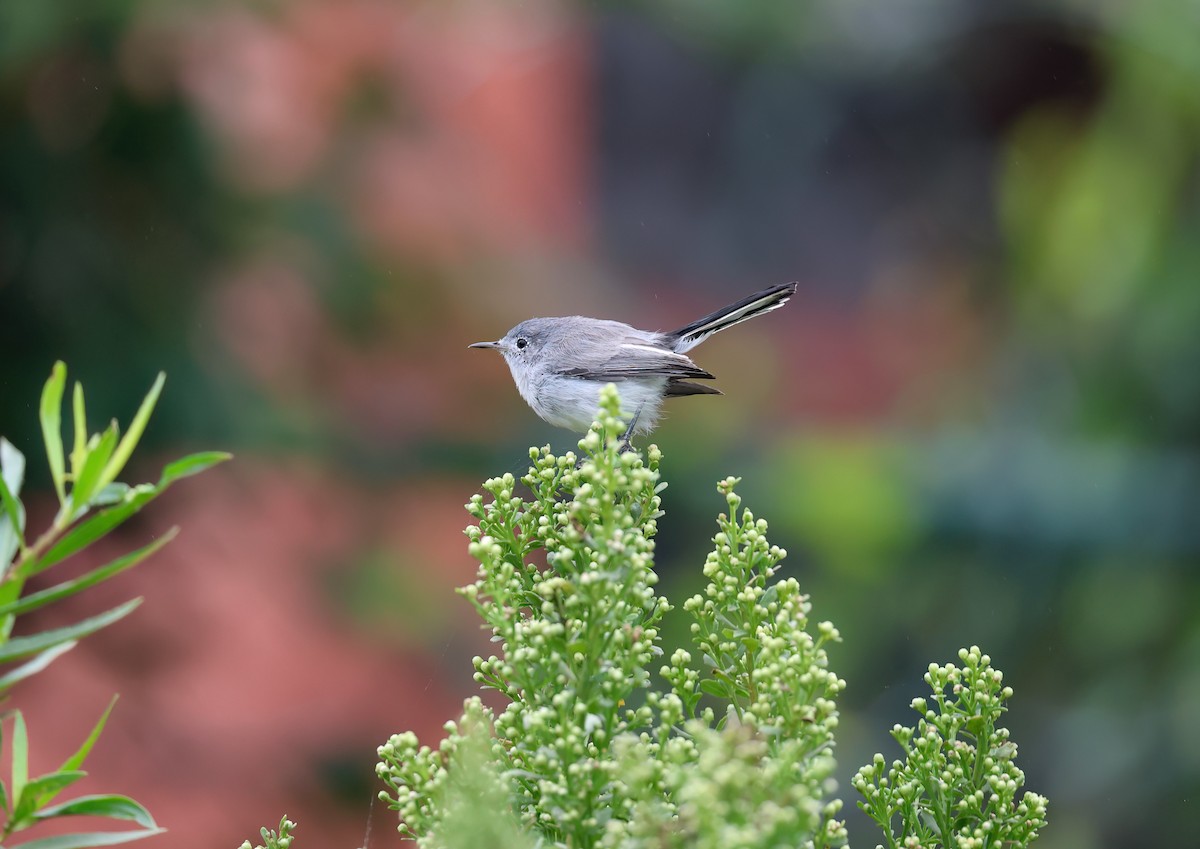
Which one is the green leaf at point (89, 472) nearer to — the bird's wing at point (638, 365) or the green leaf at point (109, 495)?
the green leaf at point (109, 495)

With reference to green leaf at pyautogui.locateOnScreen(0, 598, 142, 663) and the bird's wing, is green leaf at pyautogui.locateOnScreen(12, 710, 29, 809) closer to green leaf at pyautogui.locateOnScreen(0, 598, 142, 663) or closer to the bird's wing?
green leaf at pyautogui.locateOnScreen(0, 598, 142, 663)

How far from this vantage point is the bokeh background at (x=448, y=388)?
3.31 metres

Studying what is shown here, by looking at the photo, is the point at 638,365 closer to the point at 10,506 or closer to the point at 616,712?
the point at 616,712

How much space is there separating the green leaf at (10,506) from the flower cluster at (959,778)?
0.72 meters

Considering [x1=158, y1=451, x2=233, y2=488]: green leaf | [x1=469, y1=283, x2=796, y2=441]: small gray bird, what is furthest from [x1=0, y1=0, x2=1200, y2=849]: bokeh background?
[x1=158, y1=451, x2=233, y2=488]: green leaf

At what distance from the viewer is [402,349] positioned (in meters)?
4.06

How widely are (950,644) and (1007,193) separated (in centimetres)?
162

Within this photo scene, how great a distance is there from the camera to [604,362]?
2.79 metres

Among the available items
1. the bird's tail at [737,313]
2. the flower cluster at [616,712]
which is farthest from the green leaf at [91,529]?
the bird's tail at [737,313]

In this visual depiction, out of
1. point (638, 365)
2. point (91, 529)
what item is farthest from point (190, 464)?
point (638, 365)

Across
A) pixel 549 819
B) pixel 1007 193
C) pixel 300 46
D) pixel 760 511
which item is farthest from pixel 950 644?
pixel 549 819

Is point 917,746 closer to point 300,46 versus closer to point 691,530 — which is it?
point 300,46

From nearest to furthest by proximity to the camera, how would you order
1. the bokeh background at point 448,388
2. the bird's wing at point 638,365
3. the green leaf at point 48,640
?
1. the green leaf at point 48,640
2. the bird's wing at point 638,365
3. the bokeh background at point 448,388

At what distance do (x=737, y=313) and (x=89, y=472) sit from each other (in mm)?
2046
